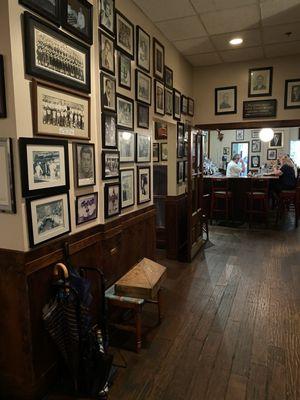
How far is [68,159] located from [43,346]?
1.23m

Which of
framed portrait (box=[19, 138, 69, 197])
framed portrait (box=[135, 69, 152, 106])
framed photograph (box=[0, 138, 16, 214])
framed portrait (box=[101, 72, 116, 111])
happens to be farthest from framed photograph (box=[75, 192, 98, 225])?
framed portrait (box=[135, 69, 152, 106])

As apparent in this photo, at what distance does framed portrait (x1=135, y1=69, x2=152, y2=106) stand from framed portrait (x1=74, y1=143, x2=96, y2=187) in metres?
1.09

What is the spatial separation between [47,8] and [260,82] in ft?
13.7

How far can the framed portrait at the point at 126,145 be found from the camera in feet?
9.41

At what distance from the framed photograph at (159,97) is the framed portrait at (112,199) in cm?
139

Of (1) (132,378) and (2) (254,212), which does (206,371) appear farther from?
(2) (254,212)

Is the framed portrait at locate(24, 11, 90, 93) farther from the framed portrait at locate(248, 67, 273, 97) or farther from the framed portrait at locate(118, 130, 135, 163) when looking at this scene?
the framed portrait at locate(248, 67, 273, 97)

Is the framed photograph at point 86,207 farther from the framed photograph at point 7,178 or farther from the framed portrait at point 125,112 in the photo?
the framed portrait at point 125,112

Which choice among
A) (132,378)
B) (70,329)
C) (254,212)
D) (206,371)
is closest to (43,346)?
(70,329)

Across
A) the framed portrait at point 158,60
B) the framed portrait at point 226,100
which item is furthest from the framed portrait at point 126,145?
the framed portrait at point 226,100

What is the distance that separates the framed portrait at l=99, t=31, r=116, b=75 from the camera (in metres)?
2.47

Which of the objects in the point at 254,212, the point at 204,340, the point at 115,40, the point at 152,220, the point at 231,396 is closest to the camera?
the point at 231,396

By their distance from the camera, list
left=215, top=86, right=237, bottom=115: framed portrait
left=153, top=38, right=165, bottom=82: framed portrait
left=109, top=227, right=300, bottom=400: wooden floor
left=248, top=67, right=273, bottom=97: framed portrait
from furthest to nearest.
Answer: left=215, top=86, right=237, bottom=115: framed portrait, left=248, top=67, right=273, bottom=97: framed portrait, left=153, top=38, right=165, bottom=82: framed portrait, left=109, top=227, right=300, bottom=400: wooden floor

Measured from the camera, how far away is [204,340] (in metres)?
2.53
